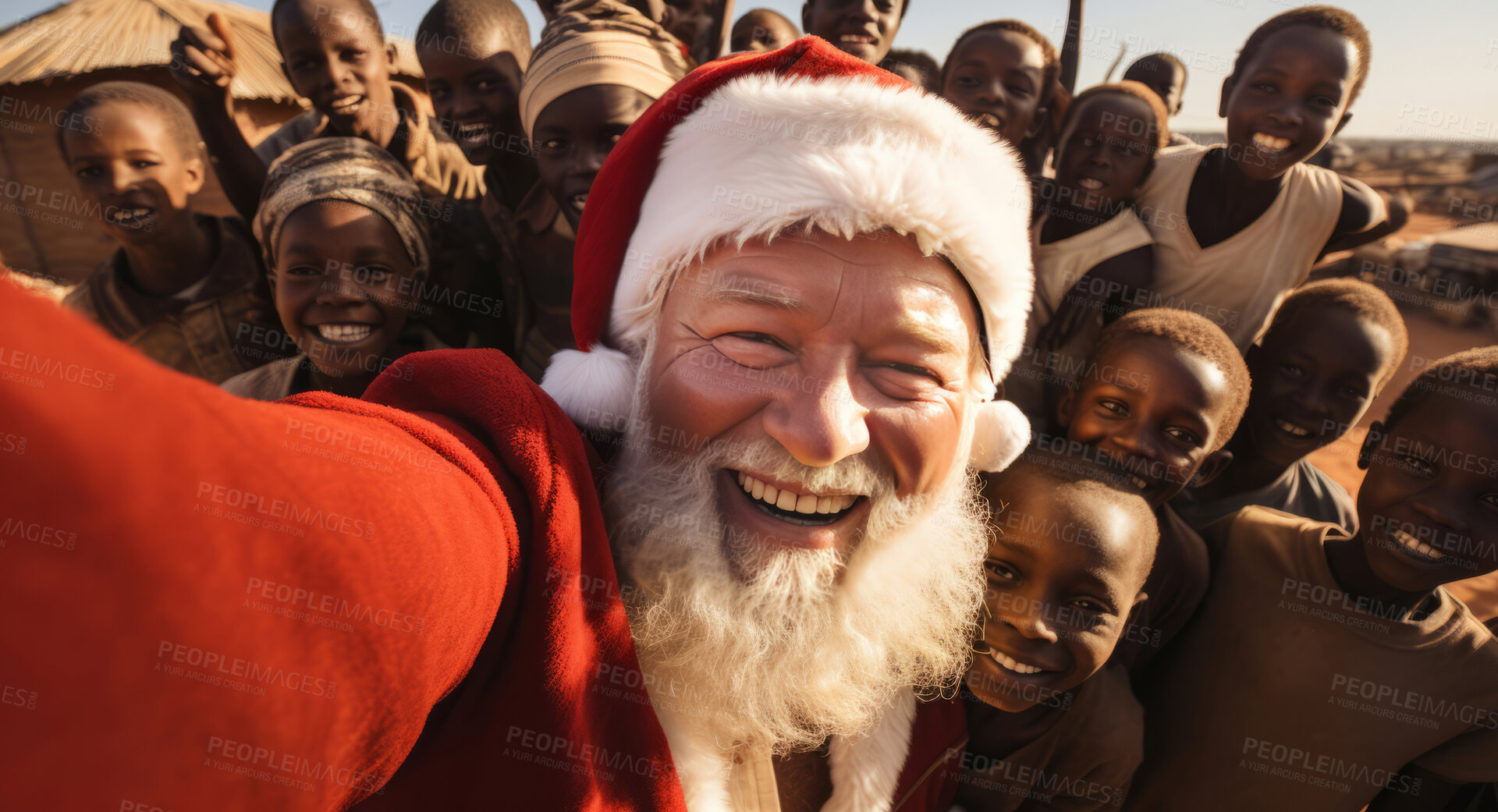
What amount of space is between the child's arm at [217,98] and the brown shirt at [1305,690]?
4.40 metres

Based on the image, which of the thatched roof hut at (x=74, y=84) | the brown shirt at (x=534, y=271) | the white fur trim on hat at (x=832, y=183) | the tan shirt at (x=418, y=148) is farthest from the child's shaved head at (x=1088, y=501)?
the thatched roof hut at (x=74, y=84)

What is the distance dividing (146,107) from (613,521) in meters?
3.10

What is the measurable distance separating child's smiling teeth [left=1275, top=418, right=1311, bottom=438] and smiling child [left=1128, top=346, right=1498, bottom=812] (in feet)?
0.73

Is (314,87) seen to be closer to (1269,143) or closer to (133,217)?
(133,217)

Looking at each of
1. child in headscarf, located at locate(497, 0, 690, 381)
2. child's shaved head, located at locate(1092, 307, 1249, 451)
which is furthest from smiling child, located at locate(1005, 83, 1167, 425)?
child in headscarf, located at locate(497, 0, 690, 381)

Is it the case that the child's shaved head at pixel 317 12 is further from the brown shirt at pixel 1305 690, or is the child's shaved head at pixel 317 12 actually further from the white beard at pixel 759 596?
the brown shirt at pixel 1305 690

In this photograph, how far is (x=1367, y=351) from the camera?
2475 millimetres

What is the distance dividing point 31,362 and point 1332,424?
3408 millimetres

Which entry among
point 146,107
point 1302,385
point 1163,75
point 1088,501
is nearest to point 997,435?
point 1088,501

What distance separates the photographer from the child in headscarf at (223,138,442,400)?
8.34 ft

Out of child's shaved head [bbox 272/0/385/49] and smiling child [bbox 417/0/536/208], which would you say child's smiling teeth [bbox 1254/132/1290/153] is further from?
child's shaved head [bbox 272/0/385/49]

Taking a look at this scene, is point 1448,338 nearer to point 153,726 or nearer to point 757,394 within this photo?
point 757,394

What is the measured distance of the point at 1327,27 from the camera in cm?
266

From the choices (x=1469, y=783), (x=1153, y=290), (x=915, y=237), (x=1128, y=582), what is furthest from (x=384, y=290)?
(x=1469, y=783)
